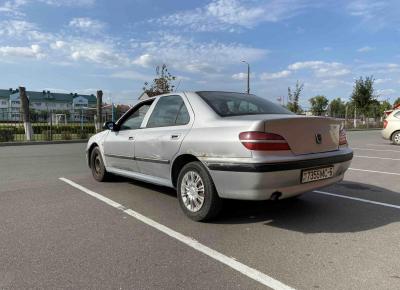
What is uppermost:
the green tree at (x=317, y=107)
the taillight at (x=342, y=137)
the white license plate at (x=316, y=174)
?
the green tree at (x=317, y=107)

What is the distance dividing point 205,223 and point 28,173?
542 centimetres

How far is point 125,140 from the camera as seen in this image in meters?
5.99

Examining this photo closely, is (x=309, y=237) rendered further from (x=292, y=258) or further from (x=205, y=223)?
(x=205, y=223)

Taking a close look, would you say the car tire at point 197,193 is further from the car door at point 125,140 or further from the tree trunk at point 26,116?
the tree trunk at point 26,116

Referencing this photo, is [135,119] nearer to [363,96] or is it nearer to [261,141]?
[261,141]

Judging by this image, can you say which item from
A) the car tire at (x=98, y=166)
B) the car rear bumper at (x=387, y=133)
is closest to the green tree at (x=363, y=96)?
the car rear bumper at (x=387, y=133)

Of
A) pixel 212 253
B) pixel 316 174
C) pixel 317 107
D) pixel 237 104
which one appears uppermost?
pixel 317 107

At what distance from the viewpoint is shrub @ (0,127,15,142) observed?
19516 millimetres

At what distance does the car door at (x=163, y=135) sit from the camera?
191 inches

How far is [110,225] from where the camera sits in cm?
449

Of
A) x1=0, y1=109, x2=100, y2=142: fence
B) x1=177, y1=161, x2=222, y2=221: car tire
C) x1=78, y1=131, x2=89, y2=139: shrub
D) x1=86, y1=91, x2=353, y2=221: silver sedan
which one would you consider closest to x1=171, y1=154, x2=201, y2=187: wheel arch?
x1=86, y1=91, x2=353, y2=221: silver sedan

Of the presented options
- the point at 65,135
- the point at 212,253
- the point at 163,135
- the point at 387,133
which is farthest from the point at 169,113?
the point at 65,135

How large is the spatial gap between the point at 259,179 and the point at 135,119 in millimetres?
2734

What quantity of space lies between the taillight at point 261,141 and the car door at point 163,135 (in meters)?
0.96
